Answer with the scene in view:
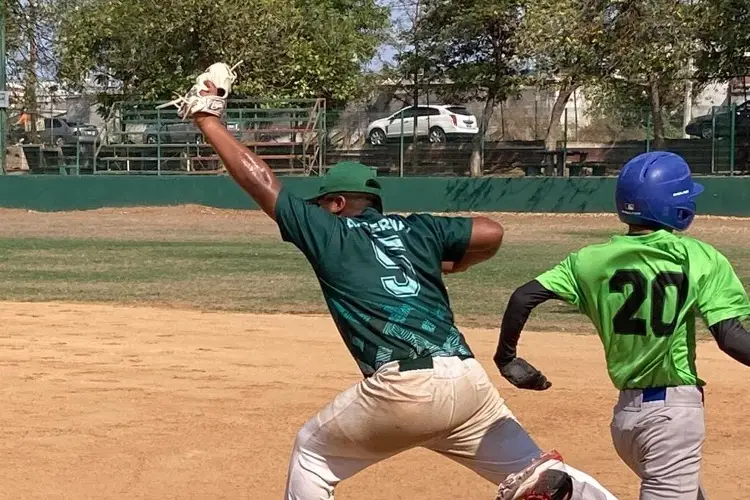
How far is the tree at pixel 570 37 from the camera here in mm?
26562

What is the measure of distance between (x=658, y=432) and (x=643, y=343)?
0.29m

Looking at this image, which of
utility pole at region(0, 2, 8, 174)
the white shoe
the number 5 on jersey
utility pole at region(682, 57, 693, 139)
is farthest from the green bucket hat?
utility pole at region(0, 2, 8, 174)

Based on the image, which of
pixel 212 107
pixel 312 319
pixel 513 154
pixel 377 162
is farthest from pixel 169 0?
pixel 212 107

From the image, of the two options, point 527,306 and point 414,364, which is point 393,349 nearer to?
point 414,364

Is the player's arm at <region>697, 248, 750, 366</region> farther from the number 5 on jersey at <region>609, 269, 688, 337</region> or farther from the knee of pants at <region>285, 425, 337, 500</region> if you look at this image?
the knee of pants at <region>285, 425, 337, 500</region>

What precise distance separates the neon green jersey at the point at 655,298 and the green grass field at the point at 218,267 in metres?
7.41

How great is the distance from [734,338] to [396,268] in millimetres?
1089

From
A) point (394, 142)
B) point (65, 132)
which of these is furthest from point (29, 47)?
point (394, 142)

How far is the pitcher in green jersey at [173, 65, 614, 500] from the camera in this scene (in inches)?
150

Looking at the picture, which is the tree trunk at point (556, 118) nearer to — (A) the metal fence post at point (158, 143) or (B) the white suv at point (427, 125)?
(B) the white suv at point (427, 125)

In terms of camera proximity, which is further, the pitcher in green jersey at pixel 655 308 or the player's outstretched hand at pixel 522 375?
the player's outstretched hand at pixel 522 375

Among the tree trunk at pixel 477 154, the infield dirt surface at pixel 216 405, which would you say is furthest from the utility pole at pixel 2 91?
the infield dirt surface at pixel 216 405

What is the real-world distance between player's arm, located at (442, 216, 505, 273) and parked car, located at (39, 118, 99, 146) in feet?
99.9

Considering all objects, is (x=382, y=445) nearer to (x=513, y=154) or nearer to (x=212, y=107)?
(x=212, y=107)
